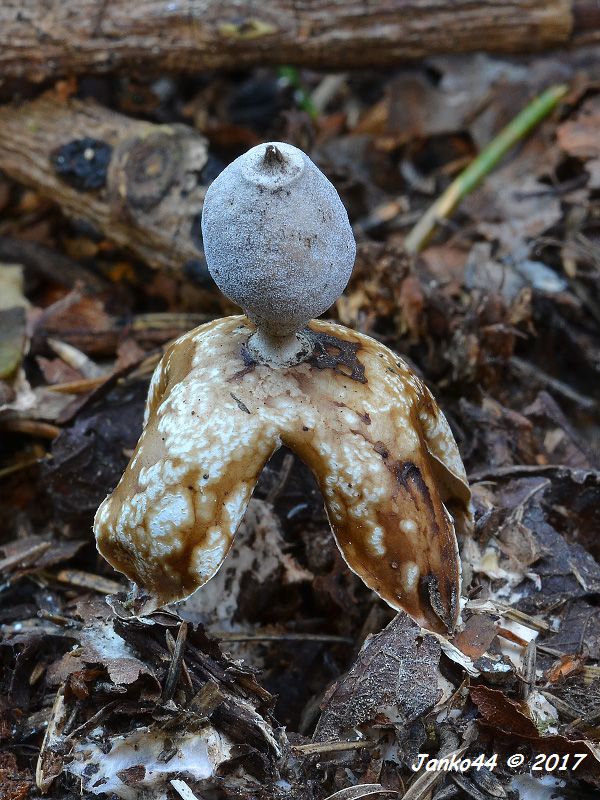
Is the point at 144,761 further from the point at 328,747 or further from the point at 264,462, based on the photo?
the point at 264,462

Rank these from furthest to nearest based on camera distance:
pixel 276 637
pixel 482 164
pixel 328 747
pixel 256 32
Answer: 1. pixel 482 164
2. pixel 256 32
3. pixel 276 637
4. pixel 328 747

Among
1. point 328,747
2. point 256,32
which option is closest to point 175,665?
point 328,747

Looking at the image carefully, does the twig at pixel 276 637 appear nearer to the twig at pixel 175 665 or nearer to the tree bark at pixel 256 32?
the twig at pixel 175 665

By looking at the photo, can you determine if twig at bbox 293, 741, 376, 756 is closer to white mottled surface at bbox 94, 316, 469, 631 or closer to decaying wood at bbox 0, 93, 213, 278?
white mottled surface at bbox 94, 316, 469, 631

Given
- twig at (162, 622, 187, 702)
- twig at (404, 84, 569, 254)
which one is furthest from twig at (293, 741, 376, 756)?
twig at (404, 84, 569, 254)

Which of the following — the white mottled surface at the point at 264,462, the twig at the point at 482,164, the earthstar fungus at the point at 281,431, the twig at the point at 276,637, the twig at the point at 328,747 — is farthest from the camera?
the twig at the point at 482,164

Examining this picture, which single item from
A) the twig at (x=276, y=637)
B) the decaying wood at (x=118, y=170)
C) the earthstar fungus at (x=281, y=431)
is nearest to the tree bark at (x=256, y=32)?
the decaying wood at (x=118, y=170)
